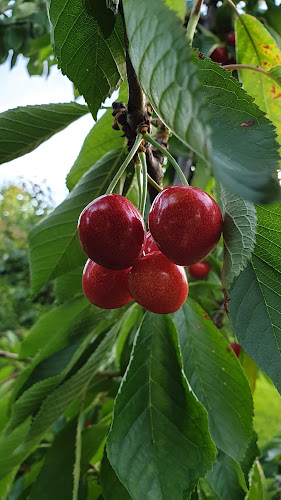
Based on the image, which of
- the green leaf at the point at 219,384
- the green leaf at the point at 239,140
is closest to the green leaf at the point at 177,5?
the green leaf at the point at 239,140

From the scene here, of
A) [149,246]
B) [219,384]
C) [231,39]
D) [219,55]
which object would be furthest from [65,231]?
[231,39]

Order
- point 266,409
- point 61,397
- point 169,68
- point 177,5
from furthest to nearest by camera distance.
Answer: point 266,409 < point 61,397 < point 177,5 < point 169,68

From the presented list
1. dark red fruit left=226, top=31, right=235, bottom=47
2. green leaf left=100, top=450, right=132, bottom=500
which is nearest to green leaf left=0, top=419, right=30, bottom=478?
green leaf left=100, top=450, right=132, bottom=500

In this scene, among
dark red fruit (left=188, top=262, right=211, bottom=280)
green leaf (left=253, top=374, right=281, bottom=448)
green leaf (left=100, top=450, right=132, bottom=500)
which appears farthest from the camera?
green leaf (left=253, top=374, right=281, bottom=448)

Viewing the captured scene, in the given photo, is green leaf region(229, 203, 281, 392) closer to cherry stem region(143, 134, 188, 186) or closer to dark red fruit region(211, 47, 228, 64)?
cherry stem region(143, 134, 188, 186)

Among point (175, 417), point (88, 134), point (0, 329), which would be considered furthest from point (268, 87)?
point (0, 329)

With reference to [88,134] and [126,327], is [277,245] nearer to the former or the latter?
[88,134]

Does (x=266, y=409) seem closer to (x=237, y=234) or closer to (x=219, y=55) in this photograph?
(x=219, y=55)
